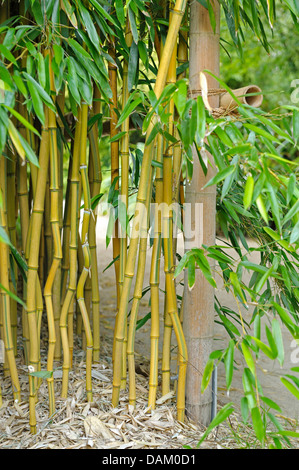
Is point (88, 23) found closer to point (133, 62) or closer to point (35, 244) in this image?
point (133, 62)

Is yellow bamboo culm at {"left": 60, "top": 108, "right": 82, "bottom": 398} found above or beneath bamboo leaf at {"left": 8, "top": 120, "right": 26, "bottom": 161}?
beneath

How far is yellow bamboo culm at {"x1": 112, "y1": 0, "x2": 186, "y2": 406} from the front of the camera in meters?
1.30

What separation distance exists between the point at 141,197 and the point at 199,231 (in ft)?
0.66

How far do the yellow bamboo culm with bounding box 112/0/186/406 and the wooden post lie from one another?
0.15 meters

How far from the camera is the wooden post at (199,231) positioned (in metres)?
1.44

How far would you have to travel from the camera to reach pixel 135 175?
67.7 inches

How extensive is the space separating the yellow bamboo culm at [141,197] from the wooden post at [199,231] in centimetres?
15

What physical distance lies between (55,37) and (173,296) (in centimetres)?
76

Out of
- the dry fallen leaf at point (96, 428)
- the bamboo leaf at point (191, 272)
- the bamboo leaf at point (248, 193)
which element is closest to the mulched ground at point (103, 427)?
the dry fallen leaf at point (96, 428)

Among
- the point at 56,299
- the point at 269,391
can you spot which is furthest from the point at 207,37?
the point at 269,391

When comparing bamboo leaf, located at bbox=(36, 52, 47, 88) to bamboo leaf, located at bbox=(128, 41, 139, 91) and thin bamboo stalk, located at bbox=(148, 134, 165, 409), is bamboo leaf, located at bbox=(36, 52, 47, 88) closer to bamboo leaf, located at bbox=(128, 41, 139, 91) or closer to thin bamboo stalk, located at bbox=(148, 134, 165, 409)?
bamboo leaf, located at bbox=(128, 41, 139, 91)

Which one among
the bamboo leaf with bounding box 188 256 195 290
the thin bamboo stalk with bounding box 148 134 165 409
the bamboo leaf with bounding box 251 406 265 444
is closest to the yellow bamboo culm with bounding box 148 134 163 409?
the thin bamboo stalk with bounding box 148 134 165 409

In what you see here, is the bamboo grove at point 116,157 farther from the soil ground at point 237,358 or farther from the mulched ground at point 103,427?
the soil ground at point 237,358

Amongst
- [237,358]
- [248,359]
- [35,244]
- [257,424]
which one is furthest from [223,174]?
[237,358]
